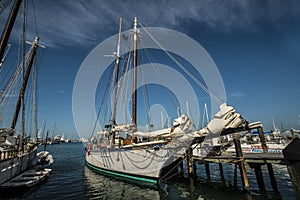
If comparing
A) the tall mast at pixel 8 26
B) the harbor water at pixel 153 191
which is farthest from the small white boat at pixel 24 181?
the tall mast at pixel 8 26

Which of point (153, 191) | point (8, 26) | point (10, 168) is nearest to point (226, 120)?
point (153, 191)

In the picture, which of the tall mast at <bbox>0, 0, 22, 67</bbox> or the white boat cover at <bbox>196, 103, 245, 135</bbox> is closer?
the white boat cover at <bbox>196, 103, 245, 135</bbox>

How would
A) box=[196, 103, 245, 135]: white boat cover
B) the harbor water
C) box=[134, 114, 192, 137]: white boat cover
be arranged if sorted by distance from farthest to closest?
1. box=[134, 114, 192, 137]: white boat cover
2. the harbor water
3. box=[196, 103, 245, 135]: white boat cover

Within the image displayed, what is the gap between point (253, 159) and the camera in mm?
13078

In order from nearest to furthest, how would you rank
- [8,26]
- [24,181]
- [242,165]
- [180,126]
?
[8,26] < [180,126] < [242,165] < [24,181]

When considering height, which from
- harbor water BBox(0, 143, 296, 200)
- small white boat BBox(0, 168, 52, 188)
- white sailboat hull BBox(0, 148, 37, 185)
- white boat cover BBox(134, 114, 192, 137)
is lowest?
harbor water BBox(0, 143, 296, 200)

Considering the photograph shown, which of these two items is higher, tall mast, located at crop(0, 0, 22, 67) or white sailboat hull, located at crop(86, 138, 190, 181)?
tall mast, located at crop(0, 0, 22, 67)

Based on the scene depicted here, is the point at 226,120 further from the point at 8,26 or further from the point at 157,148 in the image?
the point at 8,26

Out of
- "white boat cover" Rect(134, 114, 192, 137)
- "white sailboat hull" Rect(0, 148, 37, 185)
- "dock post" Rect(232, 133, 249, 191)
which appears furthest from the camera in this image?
"white sailboat hull" Rect(0, 148, 37, 185)

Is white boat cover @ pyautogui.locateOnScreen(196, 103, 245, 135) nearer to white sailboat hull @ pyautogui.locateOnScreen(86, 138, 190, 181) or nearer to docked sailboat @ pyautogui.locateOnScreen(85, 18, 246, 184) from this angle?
docked sailboat @ pyautogui.locateOnScreen(85, 18, 246, 184)

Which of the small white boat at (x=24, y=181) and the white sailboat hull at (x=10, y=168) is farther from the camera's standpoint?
→ the white sailboat hull at (x=10, y=168)

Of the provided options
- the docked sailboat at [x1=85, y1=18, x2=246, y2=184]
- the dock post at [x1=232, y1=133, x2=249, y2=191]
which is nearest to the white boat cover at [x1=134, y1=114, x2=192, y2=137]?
the docked sailboat at [x1=85, y1=18, x2=246, y2=184]

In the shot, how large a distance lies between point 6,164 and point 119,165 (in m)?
10.1

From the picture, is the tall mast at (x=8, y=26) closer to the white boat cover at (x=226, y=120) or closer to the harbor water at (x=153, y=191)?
the harbor water at (x=153, y=191)
